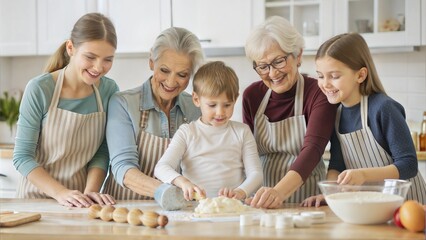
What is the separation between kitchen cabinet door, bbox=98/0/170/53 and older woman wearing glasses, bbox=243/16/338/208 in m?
1.75

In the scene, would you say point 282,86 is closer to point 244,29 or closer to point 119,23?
point 244,29

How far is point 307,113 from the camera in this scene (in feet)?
7.56

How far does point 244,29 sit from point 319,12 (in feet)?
1.40

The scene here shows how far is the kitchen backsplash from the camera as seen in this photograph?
3879 mm

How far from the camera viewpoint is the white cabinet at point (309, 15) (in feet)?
12.4

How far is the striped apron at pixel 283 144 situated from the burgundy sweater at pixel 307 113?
19 mm

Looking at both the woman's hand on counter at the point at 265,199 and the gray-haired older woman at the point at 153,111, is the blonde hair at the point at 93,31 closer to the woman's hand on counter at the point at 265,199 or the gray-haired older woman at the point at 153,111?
the gray-haired older woman at the point at 153,111

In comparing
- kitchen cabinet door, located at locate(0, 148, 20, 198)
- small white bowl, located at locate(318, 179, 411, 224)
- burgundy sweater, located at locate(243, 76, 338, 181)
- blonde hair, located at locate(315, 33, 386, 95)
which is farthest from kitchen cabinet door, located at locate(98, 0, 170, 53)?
small white bowl, located at locate(318, 179, 411, 224)

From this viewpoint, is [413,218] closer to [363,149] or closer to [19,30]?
[363,149]

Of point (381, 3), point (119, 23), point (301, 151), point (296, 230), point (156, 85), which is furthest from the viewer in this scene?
point (119, 23)

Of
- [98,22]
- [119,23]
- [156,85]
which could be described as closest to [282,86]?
[156,85]

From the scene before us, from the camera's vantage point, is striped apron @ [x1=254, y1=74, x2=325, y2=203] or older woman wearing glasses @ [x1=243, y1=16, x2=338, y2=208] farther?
striped apron @ [x1=254, y1=74, x2=325, y2=203]

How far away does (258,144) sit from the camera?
241cm

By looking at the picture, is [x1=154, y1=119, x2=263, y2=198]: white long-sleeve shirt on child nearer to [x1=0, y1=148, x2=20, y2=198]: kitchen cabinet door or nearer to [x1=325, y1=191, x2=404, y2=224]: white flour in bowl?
[x1=325, y1=191, x2=404, y2=224]: white flour in bowl
